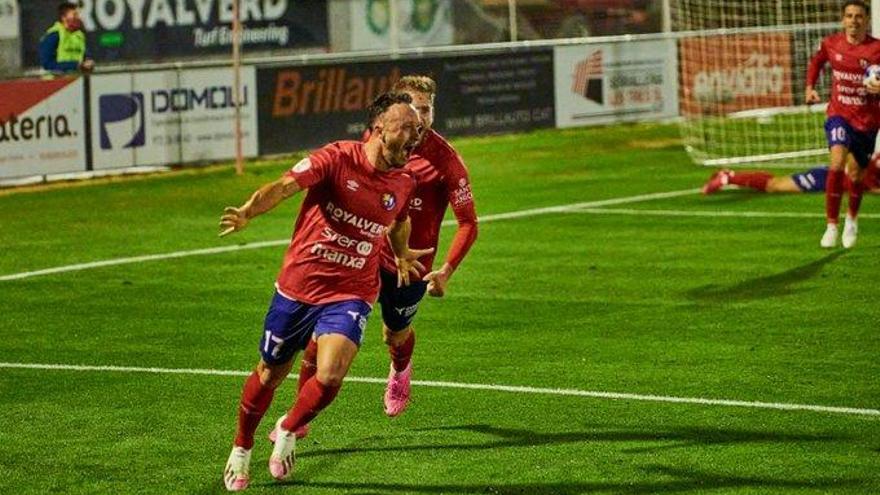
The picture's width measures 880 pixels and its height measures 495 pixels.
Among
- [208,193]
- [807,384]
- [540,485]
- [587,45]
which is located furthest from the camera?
[587,45]

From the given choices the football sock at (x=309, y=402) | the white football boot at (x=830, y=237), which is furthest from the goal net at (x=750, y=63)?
the football sock at (x=309, y=402)

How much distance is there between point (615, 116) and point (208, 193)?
1080 centimetres

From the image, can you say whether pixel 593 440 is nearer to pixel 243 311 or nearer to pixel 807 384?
pixel 807 384

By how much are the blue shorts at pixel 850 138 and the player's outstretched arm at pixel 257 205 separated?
10156mm

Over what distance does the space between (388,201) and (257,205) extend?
0.90 m

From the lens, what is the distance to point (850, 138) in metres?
18.0

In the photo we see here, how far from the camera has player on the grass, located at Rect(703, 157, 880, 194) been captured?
2208 cm

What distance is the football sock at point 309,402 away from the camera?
920 centimetres

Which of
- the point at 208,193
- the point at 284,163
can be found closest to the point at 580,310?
the point at 208,193

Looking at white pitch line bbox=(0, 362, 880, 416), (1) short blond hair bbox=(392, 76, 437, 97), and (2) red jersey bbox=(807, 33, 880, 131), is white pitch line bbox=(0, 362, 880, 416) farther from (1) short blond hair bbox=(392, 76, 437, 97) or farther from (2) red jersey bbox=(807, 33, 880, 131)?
(2) red jersey bbox=(807, 33, 880, 131)

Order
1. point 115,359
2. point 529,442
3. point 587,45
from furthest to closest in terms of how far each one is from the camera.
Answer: point 587,45 → point 115,359 → point 529,442

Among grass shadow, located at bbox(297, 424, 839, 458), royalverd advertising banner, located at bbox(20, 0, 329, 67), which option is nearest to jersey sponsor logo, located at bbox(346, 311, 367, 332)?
grass shadow, located at bbox(297, 424, 839, 458)

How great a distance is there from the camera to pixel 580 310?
583 inches

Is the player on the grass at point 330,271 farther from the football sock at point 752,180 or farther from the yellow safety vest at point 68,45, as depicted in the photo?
the yellow safety vest at point 68,45
